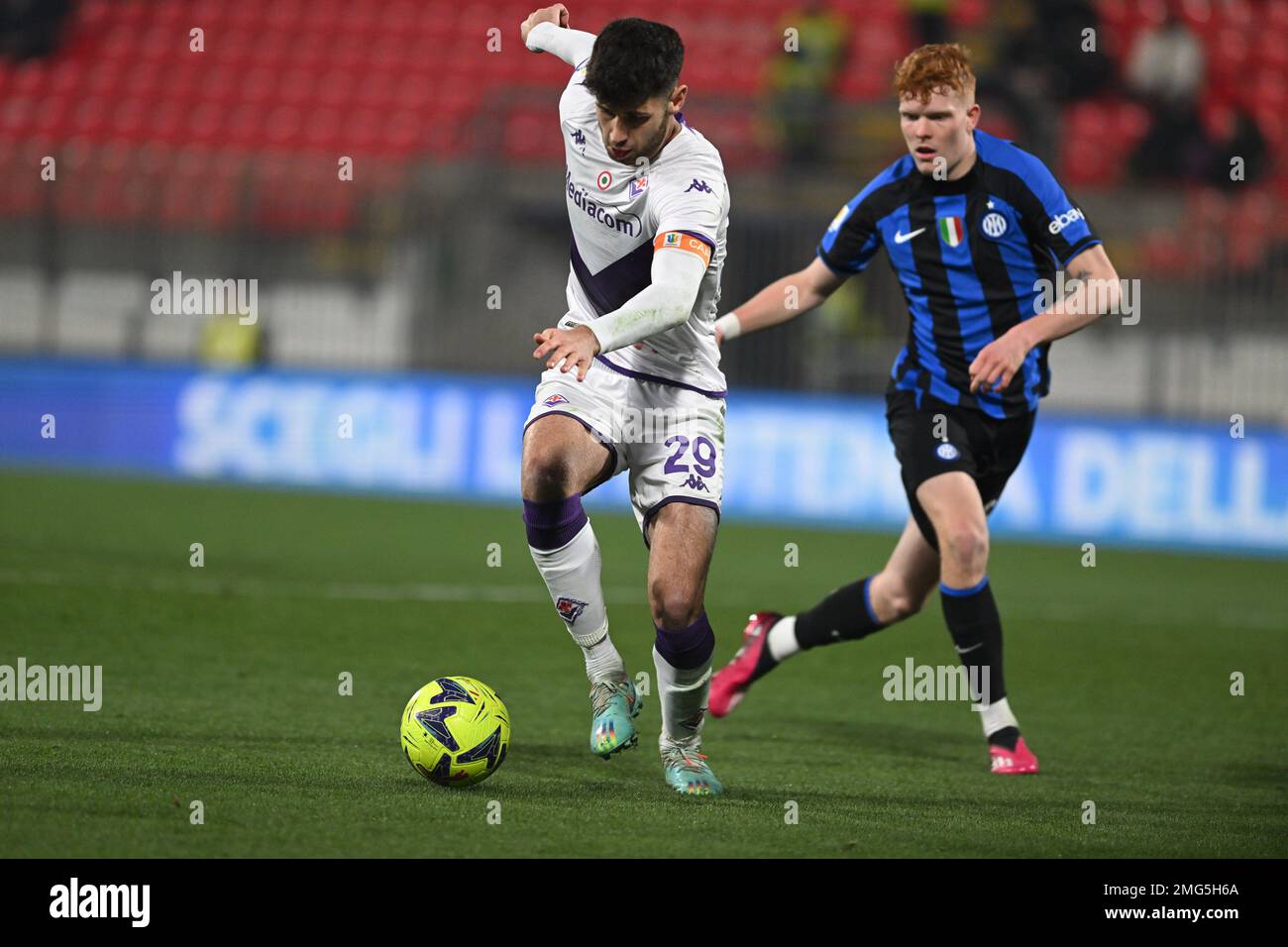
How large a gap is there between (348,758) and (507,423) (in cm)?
883

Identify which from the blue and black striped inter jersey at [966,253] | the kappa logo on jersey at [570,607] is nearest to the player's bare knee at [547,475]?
the kappa logo on jersey at [570,607]

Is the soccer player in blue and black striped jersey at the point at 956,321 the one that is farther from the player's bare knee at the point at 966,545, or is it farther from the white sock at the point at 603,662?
the white sock at the point at 603,662

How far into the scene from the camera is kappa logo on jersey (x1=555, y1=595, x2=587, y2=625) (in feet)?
17.2

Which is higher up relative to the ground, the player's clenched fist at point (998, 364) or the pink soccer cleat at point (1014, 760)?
the player's clenched fist at point (998, 364)

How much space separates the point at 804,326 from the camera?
567 inches

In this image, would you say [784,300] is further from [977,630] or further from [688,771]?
[688,771]

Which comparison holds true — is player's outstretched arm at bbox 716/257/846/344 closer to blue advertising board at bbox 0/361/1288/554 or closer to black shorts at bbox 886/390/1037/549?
black shorts at bbox 886/390/1037/549

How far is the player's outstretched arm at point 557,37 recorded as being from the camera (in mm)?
5648

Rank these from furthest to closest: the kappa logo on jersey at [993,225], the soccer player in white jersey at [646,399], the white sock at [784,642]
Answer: the white sock at [784,642] → the kappa logo on jersey at [993,225] → the soccer player in white jersey at [646,399]

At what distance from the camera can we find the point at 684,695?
509cm

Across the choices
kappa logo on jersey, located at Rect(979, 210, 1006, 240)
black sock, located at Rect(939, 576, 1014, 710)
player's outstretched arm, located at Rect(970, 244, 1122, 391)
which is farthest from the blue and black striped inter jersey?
black sock, located at Rect(939, 576, 1014, 710)

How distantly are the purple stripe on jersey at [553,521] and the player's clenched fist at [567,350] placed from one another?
2.58 feet

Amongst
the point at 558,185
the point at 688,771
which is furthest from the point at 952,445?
the point at 558,185
